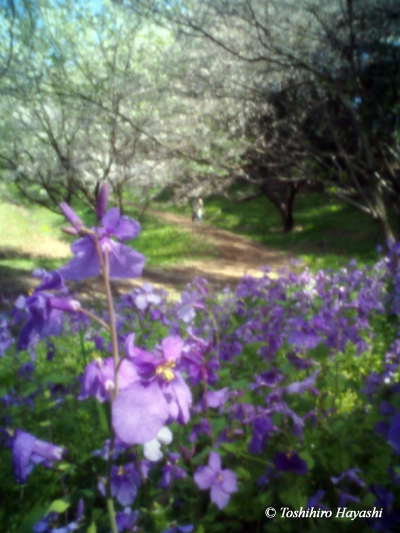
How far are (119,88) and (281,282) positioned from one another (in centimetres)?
617

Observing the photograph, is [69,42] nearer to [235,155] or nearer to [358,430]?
[235,155]

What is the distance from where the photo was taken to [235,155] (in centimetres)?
898

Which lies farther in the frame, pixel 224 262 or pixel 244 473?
pixel 224 262

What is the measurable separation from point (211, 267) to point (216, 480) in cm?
1041

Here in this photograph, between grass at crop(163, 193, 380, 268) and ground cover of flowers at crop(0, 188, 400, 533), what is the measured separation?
7229 mm

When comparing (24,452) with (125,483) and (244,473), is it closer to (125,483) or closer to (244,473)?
(125,483)

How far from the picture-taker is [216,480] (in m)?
1.34

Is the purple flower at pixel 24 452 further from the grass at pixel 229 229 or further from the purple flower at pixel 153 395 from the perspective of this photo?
the grass at pixel 229 229

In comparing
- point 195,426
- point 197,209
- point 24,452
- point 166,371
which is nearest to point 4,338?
point 195,426

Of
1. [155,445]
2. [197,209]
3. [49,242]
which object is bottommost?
[49,242]

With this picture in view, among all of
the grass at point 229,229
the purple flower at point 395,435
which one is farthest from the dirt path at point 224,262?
the purple flower at point 395,435

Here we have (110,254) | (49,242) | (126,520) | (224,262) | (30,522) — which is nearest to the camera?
(30,522)

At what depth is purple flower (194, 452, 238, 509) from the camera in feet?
4.30

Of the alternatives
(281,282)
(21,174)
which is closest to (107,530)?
(281,282)
